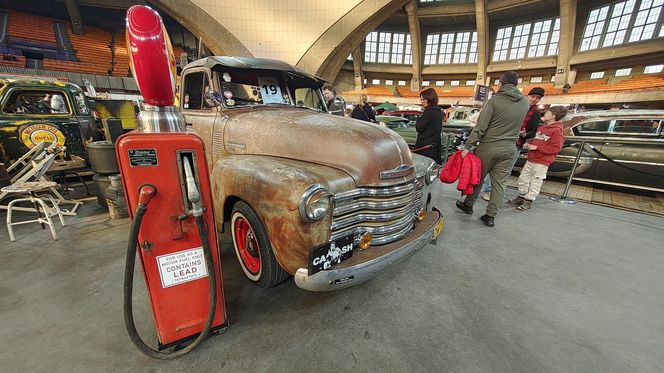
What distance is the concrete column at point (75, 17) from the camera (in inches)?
685

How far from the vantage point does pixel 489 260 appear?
8.95 ft

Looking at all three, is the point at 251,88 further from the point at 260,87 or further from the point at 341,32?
the point at 341,32

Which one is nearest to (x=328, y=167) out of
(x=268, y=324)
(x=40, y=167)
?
(x=268, y=324)

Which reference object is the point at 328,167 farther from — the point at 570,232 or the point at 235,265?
the point at 570,232

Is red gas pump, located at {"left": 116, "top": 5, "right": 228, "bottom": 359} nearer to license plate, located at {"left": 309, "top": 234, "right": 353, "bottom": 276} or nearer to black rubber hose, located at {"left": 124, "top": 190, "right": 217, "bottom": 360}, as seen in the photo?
black rubber hose, located at {"left": 124, "top": 190, "right": 217, "bottom": 360}

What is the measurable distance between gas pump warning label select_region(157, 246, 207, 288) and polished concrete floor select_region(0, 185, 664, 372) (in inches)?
19.9

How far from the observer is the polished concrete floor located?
153 cm

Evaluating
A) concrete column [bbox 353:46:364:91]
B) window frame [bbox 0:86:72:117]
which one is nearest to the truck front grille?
window frame [bbox 0:86:72:117]

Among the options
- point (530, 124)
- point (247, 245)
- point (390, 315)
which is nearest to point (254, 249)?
point (247, 245)

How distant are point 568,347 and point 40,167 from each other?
5.55m

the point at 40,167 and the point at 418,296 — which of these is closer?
the point at 418,296

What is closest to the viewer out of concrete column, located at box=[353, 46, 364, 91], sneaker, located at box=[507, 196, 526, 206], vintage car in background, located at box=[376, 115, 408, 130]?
sneaker, located at box=[507, 196, 526, 206]

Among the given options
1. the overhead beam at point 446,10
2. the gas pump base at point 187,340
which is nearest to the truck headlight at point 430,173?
the gas pump base at point 187,340

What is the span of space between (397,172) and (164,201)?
4.94 ft
